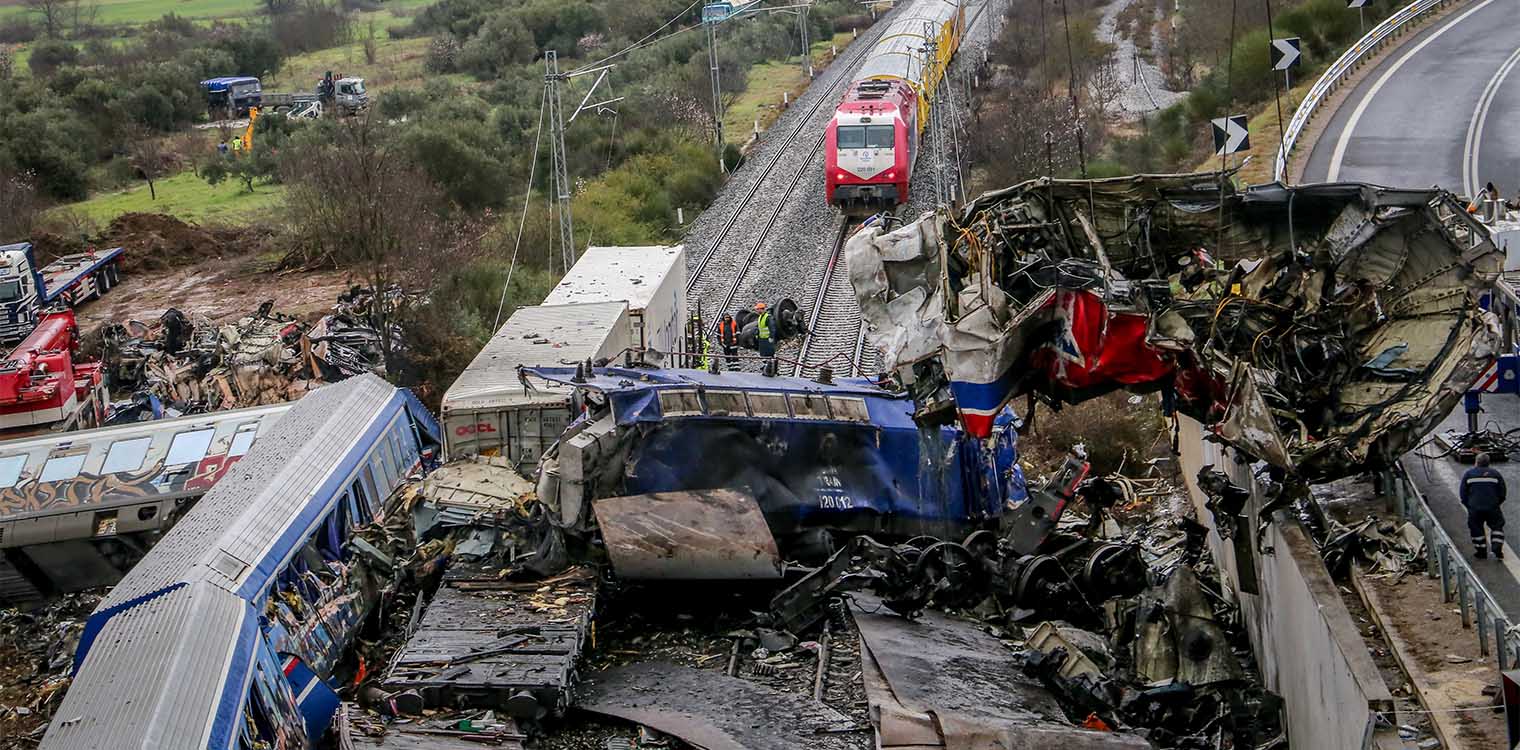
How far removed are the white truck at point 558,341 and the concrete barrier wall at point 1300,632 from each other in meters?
7.93

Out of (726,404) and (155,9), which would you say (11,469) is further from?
(155,9)

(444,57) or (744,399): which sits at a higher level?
(744,399)

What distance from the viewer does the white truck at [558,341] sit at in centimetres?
1856

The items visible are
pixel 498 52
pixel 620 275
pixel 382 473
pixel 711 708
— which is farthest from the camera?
pixel 498 52

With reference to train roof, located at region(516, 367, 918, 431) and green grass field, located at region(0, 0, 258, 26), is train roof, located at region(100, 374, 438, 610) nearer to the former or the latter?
train roof, located at region(516, 367, 918, 431)

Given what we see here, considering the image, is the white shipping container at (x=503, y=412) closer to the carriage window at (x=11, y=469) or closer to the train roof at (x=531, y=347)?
the train roof at (x=531, y=347)

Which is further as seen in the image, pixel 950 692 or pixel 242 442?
pixel 242 442

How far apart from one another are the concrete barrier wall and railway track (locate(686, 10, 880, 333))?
1423cm

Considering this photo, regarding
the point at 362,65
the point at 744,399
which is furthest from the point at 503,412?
the point at 362,65

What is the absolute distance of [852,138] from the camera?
32844 millimetres

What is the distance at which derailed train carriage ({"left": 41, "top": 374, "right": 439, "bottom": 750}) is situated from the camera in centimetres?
1162

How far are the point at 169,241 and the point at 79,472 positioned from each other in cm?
2431

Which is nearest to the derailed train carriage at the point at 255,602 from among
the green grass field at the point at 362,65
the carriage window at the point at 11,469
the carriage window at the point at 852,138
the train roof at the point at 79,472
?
the train roof at the point at 79,472

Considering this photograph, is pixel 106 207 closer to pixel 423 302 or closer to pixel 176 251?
pixel 176 251
